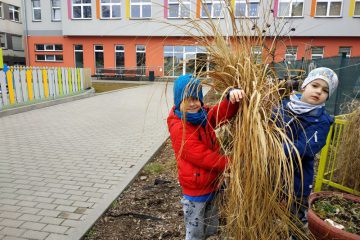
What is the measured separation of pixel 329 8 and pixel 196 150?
24379 millimetres

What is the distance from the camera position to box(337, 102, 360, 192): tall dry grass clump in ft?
9.87

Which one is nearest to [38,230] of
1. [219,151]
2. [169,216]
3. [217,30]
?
[169,216]

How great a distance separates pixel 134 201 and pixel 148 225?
57 cm

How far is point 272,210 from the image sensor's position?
150 cm

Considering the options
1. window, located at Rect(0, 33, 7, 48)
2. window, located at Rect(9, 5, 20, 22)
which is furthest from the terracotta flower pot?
window, located at Rect(9, 5, 20, 22)

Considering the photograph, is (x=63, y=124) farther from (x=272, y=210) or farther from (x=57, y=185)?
(x=272, y=210)

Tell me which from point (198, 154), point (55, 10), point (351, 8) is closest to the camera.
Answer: point (198, 154)

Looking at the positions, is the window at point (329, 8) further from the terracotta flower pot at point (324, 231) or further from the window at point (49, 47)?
the terracotta flower pot at point (324, 231)

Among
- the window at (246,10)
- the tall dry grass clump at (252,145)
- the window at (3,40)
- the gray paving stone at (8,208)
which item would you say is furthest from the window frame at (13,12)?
the tall dry grass clump at (252,145)

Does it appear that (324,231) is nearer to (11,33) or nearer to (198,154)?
(198,154)

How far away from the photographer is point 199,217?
203 cm

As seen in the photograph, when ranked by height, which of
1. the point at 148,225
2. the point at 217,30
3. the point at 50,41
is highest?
the point at 50,41

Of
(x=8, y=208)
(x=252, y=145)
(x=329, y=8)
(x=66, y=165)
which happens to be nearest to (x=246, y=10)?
(x=252, y=145)

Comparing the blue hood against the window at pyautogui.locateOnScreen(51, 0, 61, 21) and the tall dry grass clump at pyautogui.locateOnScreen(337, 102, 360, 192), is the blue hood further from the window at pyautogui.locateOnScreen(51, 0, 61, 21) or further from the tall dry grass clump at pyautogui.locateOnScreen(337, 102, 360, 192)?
the window at pyautogui.locateOnScreen(51, 0, 61, 21)
